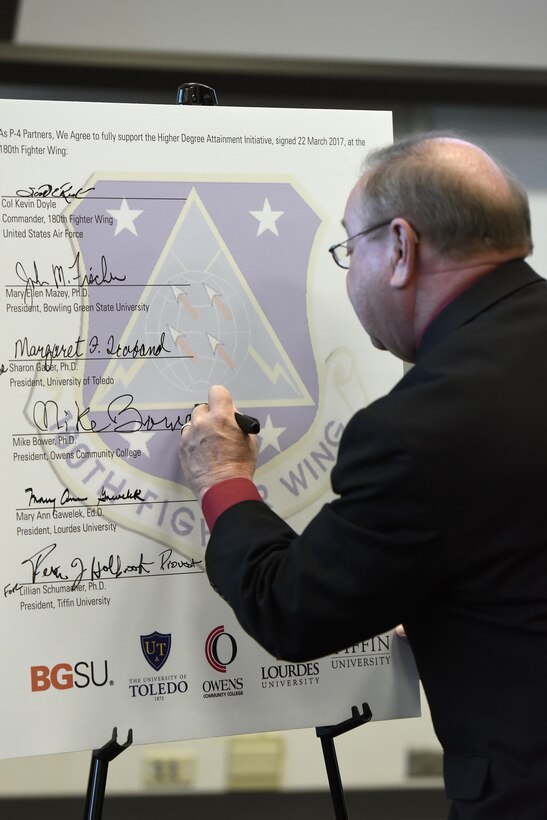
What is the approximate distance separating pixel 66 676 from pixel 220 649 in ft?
0.77

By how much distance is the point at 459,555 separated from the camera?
1.00 m

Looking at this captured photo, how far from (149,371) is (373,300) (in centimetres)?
37

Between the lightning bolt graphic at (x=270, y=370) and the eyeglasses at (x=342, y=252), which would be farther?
the lightning bolt graphic at (x=270, y=370)

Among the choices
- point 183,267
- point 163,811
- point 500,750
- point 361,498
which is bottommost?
point 163,811

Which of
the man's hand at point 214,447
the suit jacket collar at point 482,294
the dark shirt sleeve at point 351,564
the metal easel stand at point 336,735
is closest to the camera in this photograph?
the dark shirt sleeve at point 351,564

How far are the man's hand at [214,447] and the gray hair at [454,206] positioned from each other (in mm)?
381

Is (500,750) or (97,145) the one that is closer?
(500,750)

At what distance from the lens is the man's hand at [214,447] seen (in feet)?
4.10

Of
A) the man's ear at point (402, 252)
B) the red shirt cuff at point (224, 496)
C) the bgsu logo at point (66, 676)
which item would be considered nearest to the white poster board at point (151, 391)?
the bgsu logo at point (66, 676)

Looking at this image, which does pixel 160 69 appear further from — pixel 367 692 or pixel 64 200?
pixel 367 692

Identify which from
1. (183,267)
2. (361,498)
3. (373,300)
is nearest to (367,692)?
(361,498)

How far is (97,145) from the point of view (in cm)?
136
